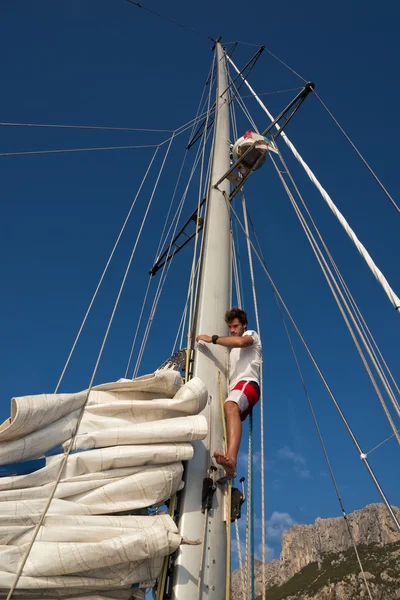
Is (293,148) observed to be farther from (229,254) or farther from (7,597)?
(7,597)


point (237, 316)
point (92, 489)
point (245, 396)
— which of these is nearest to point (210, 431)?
point (245, 396)

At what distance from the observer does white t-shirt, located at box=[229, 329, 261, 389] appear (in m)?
3.71

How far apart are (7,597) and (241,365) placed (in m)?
2.37

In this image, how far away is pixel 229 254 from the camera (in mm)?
5008

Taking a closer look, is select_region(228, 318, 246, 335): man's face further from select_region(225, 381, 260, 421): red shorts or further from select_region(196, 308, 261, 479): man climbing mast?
select_region(225, 381, 260, 421): red shorts

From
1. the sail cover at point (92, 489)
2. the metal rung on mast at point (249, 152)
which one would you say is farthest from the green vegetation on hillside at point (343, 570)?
the sail cover at point (92, 489)

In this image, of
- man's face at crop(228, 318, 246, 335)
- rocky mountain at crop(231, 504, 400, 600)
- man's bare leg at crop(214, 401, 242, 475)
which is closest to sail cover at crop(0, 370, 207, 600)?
man's bare leg at crop(214, 401, 242, 475)

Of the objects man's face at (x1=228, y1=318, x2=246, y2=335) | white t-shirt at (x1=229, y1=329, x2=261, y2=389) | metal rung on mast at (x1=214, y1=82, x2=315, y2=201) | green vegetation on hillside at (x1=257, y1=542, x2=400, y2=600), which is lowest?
white t-shirt at (x1=229, y1=329, x2=261, y2=389)

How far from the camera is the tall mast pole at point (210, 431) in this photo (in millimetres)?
2547

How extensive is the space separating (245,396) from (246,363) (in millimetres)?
339

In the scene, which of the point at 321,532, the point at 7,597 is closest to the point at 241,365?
the point at 7,597

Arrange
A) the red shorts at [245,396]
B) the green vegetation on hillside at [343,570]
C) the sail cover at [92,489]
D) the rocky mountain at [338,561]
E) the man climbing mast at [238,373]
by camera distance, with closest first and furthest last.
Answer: the sail cover at [92,489]
the man climbing mast at [238,373]
the red shorts at [245,396]
the rocky mountain at [338,561]
the green vegetation on hillside at [343,570]

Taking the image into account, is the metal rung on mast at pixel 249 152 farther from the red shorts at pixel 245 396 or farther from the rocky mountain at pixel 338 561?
the rocky mountain at pixel 338 561

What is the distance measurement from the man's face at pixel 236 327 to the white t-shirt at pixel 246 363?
0.12 meters
